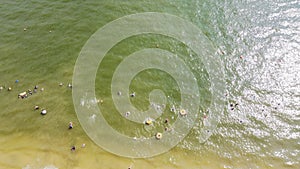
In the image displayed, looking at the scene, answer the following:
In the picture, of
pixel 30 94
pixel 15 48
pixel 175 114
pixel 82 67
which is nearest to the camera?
pixel 175 114

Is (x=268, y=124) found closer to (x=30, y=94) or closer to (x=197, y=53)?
(x=197, y=53)

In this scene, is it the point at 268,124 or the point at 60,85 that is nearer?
the point at 268,124

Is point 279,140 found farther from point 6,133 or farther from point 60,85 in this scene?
point 6,133

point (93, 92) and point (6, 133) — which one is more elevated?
point (93, 92)

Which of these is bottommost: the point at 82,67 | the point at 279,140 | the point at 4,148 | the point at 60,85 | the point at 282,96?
the point at 4,148

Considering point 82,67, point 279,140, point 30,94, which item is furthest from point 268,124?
point 30,94

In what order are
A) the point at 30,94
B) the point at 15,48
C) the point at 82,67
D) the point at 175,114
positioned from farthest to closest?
the point at 15,48 → the point at 82,67 → the point at 30,94 → the point at 175,114
